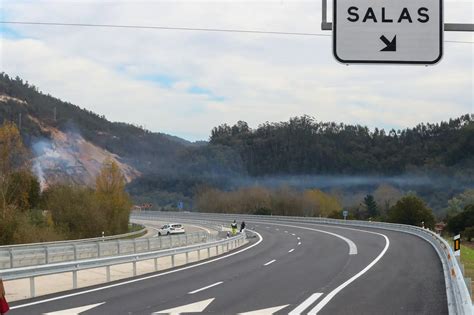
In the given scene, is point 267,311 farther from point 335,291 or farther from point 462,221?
point 462,221

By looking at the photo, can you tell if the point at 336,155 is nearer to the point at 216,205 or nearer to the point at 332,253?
the point at 216,205

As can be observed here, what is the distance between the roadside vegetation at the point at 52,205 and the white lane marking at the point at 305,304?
1385 inches

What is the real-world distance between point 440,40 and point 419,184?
158 m

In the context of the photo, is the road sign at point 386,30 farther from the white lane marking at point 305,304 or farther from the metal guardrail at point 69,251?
the metal guardrail at point 69,251

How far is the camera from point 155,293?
18.2 m

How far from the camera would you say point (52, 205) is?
6525cm

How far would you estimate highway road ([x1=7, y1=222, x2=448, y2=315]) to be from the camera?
1497cm

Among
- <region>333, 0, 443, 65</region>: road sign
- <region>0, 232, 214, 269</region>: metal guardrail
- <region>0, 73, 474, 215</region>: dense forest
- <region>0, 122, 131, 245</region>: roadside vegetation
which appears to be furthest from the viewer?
<region>0, 73, 474, 215</region>: dense forest

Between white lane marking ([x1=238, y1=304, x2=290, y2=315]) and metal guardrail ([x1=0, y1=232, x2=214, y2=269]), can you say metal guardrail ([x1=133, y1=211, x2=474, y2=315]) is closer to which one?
white lane marking ([x1=238, y1=304, x2=290, y2=315])

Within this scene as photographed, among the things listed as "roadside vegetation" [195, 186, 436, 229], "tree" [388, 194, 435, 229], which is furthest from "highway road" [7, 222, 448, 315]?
"roadside vegetation" [195, 186, 436, 229]

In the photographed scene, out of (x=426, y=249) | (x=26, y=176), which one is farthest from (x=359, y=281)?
(x=26, y=176)

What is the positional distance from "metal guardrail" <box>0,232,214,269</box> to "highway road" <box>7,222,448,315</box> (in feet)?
15.8

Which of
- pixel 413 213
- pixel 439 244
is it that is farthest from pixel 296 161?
pixel 439 244

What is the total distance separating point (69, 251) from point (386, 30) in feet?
77.9
